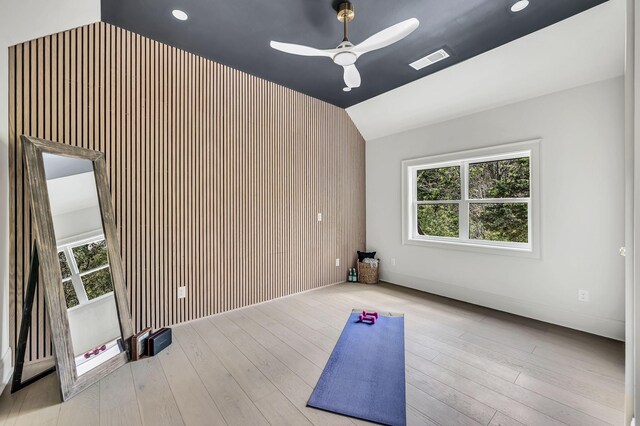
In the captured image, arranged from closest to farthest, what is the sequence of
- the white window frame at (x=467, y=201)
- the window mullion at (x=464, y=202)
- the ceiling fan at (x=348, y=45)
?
the ceiling fan at (x=348, y=45)
the white window frame at (x=467, y=201)
the window mullion at (x=464, y=202)

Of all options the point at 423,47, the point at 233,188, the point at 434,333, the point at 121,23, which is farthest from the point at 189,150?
the point at 434,333

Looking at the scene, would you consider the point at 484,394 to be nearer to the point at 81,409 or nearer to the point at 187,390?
the point at 187,390

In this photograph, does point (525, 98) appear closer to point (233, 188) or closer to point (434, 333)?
point (434, 333)

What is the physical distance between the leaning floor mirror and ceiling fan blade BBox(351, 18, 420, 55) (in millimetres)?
2400

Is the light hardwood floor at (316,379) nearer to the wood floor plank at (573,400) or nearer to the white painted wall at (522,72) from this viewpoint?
the wood floor plank at (573,400)

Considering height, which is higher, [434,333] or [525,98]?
[525,98]

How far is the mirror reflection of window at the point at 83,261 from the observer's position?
192 cm

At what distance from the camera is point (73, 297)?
1929 millimetres

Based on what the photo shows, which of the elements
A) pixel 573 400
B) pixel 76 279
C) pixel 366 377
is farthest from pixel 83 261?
pixel 573 400

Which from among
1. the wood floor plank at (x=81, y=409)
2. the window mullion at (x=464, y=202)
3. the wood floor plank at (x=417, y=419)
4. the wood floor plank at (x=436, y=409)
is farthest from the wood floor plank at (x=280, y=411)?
the window mullion at (x=464, y=202)

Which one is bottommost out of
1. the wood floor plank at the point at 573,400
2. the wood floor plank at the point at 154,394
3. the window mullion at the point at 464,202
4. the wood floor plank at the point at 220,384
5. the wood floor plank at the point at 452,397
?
the wood floor plank at the point at 573,400

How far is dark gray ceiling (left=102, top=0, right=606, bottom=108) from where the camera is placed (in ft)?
7.07

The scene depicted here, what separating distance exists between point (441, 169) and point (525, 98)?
51.4 inches

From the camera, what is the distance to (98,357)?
6.45 feet
